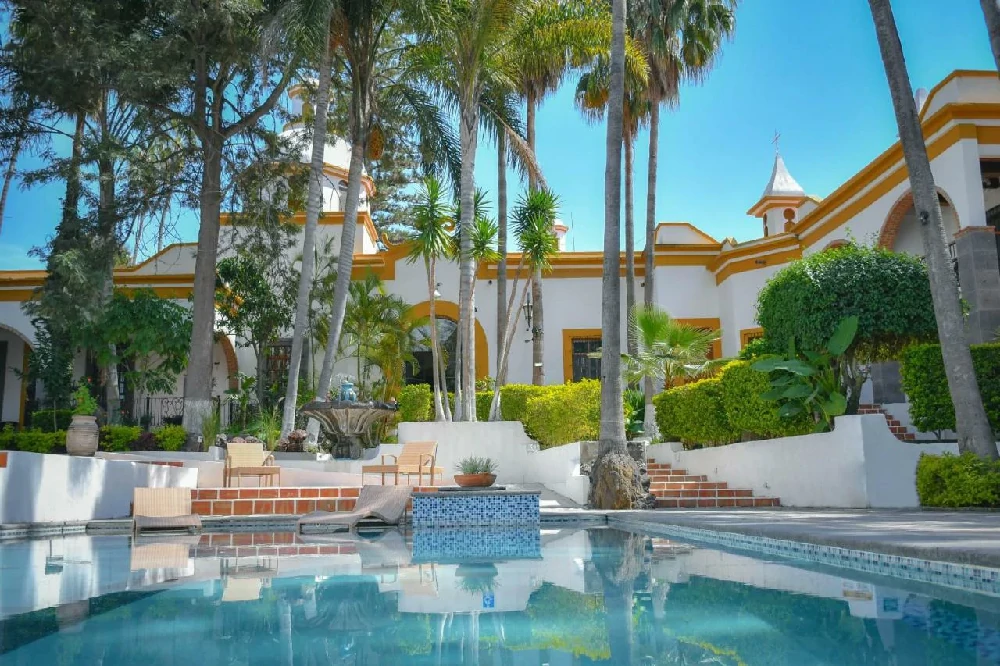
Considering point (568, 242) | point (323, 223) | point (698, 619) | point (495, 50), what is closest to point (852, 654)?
point (698, 619)

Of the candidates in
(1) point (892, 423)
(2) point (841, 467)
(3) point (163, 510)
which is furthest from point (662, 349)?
(3) point (163, 510)

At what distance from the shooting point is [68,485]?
461 inches

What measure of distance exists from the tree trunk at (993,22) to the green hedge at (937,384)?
379 centimetres

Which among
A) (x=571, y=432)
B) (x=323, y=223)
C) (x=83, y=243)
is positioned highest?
(x=323, y=223)

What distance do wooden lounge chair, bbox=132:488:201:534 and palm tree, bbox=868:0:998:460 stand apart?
9732 millimetres

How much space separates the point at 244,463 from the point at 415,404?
4483mm

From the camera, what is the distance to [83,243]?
1881 cm

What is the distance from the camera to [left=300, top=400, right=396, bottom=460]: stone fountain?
17.0 meters

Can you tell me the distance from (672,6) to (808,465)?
37.4 feet

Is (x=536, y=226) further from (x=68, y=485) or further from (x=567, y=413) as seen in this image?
(x=68, y=485)

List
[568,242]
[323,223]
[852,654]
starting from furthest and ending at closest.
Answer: [568,242] < [323,223] < [852,654]

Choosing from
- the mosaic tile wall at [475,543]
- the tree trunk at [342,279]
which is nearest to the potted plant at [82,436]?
the tree trunk at [342,279]

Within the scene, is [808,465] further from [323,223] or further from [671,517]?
[323,223]

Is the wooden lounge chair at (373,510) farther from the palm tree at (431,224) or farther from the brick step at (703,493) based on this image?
the palm tree at (431,224)
